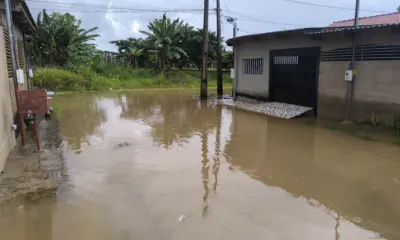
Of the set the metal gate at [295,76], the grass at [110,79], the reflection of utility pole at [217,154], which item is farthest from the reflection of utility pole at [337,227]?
the grass at [110,79]

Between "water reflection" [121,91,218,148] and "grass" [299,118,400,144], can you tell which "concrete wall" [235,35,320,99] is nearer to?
"water reflection" [121,91,218,148]

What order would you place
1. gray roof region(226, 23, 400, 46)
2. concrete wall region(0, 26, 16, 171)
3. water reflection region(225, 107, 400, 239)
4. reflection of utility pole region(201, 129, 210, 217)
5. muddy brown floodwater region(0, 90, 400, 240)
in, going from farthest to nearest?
gray roof region(226, 23, 400, 46) → concrete wall region(0, 26, 16, 171) → reflection of utility pole region(201, 129, 210, 217) → water reflection region(225, 107, 400, 239) → muddy brown floodwater region(0, 90, 400, 240)

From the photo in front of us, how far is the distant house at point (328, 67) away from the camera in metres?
9.84

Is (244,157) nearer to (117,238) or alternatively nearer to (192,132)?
(192,132)

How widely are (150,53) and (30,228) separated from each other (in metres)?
27.6

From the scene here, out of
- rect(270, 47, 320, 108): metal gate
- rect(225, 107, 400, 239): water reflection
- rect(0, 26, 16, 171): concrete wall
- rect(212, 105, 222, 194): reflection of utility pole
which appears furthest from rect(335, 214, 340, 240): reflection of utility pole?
rect(270, 47, 320, 108): metal gate

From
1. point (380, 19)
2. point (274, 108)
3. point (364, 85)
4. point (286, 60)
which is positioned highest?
point (380, 19)

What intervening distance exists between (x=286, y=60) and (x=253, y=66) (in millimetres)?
2649

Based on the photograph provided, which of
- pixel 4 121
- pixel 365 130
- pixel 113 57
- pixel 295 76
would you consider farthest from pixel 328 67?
pixel 113 57

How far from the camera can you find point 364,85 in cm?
1046

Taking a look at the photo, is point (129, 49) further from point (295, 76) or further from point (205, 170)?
point (205, 170)

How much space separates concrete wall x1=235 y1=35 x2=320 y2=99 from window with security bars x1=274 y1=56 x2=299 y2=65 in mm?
427

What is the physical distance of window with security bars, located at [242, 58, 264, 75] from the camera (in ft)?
52.0

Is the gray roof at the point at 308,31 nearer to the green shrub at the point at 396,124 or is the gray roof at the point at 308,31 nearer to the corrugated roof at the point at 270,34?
the corrugated roof at the point at 270,34
